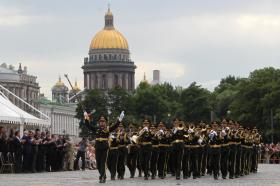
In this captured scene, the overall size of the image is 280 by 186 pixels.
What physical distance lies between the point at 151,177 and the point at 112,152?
2.08 m

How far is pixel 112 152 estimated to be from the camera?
117ft

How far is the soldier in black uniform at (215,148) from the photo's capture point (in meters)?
36.7

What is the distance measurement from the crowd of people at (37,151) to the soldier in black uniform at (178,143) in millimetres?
8849

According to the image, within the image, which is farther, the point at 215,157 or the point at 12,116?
the point at 12,116

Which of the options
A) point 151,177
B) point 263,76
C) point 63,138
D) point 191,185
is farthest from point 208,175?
point 263,76

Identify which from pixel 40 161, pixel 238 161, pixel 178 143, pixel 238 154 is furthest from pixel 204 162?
pixel 40 161

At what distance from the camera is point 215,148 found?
36750 mm

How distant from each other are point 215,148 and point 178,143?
1.51 meters

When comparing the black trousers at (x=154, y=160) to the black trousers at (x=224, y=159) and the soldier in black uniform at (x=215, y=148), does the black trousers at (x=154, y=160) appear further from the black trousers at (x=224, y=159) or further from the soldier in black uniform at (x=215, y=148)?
the black trousers at (x=224, y=159)

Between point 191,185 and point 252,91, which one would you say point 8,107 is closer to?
point 191,185

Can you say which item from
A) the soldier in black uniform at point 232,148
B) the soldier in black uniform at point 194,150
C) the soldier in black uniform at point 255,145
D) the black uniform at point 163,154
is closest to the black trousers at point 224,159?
the soldier in black uniform at point 232,148

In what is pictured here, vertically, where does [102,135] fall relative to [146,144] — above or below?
above

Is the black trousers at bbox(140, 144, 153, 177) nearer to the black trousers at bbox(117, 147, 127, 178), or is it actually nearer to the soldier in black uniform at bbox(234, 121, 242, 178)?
the black trousers at bbox(117, 147, 127, 178)

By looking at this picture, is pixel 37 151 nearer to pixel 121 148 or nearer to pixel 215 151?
pixel 121 148
